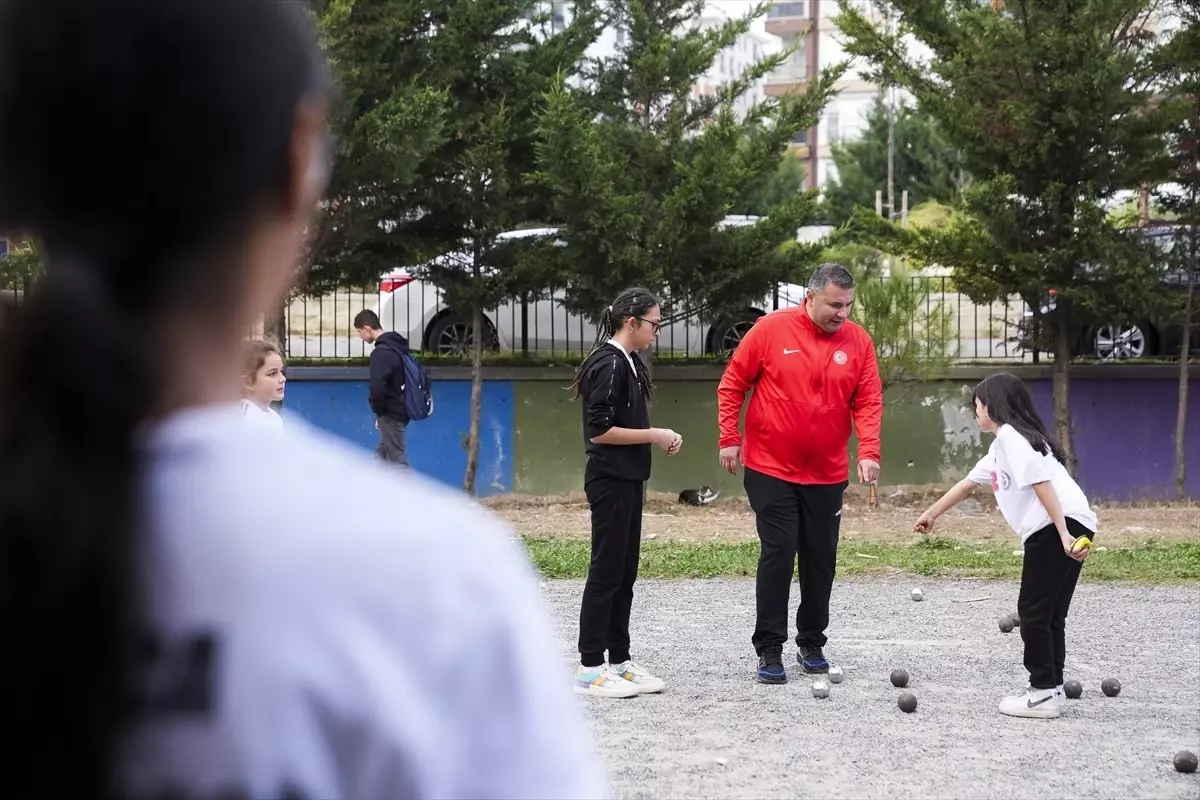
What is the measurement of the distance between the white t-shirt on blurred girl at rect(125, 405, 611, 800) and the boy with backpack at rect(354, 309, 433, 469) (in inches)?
487

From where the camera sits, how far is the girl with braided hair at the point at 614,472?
6.86 meters

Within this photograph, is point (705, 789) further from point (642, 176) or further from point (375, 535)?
point (642, 176)

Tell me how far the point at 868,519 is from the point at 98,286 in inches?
544

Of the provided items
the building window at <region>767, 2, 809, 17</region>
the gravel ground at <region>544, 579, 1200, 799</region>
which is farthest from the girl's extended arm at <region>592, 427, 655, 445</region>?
the building window at <region>767, 2, 809, 17</region>

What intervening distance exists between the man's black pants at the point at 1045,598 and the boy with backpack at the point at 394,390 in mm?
7836

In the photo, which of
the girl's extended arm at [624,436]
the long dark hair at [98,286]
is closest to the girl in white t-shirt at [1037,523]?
the girl's extended arm at [624,436]

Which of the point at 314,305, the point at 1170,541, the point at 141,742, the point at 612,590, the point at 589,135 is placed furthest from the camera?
the point at 314,305

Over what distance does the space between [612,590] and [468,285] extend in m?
9.33

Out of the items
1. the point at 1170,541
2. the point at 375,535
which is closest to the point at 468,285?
the point at 1170,541

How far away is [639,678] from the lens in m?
6.99

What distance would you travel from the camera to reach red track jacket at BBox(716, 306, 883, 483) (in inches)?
288

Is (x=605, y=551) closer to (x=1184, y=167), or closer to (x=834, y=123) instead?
(x=1184, y=167)

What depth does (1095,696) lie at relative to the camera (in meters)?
6.95

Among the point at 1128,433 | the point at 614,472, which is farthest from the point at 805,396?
the point at 1128,433
